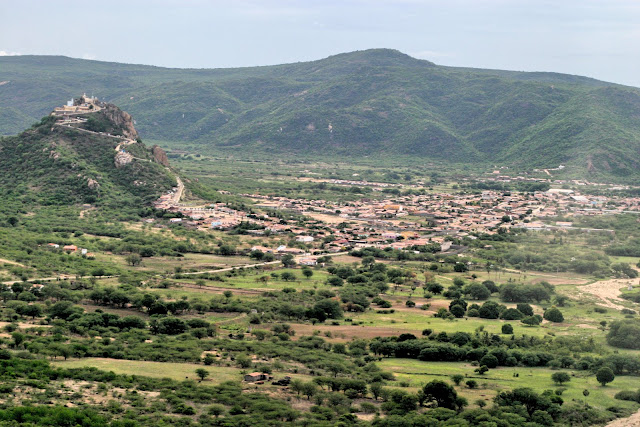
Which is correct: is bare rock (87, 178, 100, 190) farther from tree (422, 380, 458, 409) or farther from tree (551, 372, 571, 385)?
tree (551, 372, 571, 385)

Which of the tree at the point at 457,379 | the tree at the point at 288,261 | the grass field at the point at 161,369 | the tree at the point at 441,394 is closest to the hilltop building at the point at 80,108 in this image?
the tree at the point at 288,261

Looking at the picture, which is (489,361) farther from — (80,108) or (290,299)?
(80,108)

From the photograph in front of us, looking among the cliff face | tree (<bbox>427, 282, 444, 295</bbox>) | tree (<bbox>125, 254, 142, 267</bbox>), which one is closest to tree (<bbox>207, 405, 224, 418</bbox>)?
tree (<bbox>427, 282, 444, 295</bbox>)

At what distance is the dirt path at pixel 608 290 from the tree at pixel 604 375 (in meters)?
16.5

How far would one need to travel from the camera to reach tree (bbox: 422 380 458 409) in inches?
1422

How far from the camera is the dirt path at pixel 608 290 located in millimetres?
56447

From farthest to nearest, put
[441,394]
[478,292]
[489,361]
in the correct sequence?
[478,292], [489,361], [441,394]

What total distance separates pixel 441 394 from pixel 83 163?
6376 cm

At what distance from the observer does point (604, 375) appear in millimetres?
39281

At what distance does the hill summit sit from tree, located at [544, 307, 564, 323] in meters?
48.3

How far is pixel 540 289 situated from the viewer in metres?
57.9

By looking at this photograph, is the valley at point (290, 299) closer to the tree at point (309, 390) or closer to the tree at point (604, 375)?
the tree at point (309, 390)

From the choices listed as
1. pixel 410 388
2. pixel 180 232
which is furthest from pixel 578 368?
pixel 180 232

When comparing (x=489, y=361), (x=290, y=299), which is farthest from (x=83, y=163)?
(x=489, y=361)
